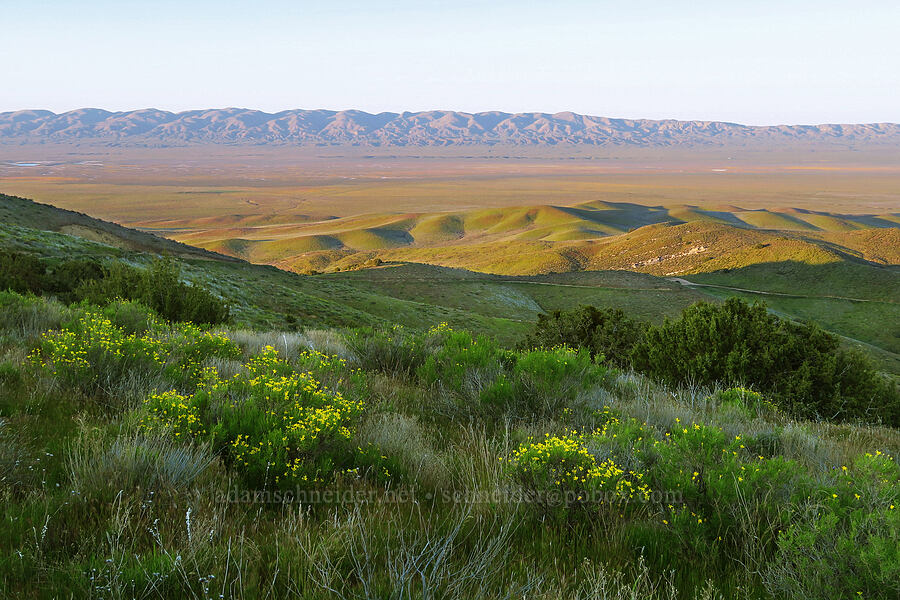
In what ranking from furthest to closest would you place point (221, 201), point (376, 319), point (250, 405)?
point (221, 201) < point (376, 319) < point (250, 405)

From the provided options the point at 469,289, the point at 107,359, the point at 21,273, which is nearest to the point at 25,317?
the point at 107,359

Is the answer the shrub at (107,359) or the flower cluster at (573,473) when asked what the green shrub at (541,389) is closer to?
the flower cluster at (573,473)

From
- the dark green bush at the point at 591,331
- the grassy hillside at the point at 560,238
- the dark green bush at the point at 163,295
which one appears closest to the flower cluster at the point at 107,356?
the dark green bush at the point at 163,295

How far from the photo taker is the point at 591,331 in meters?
16.9

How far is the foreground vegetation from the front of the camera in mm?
2471

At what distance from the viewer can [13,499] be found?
9.62ft

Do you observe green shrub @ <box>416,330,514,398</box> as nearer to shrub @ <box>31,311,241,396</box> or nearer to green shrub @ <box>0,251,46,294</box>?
shrub @ <box>31,311,241,396</box>

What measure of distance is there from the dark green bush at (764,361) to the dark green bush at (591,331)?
15.0 ft

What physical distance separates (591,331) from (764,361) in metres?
7.18

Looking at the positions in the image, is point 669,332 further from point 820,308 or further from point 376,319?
point 820,308

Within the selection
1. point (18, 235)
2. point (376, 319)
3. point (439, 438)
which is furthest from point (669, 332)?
point (18, 235)

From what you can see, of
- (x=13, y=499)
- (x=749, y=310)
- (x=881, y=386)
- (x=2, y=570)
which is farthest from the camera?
(x=881, y=386)

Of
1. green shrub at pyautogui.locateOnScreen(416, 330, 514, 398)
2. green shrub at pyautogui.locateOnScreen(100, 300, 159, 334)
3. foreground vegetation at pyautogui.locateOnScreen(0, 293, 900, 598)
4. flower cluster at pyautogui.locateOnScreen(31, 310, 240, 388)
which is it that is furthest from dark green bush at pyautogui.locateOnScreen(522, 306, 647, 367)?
flower cluster at pyautogui.locateOnScreen(31, 310, 240, 388)

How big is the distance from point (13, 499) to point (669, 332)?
1066cm
